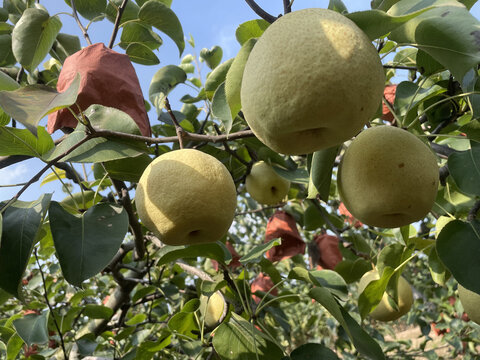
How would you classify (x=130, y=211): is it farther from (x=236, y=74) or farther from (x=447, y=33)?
(x=447, y=33)

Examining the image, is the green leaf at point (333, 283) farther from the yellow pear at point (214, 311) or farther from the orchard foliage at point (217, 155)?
the yellow pear at point (214, 311)

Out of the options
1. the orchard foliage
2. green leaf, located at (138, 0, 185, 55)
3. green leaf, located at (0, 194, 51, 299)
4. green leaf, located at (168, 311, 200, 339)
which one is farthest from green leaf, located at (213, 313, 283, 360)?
green leaf, located at (138, 0, 185, 55)

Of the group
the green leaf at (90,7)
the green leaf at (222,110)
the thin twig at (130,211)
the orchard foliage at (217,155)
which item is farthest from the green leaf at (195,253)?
the green leaf at (90,7)

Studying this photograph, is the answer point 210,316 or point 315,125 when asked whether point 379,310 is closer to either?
point 210,316

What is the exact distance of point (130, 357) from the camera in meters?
1.76

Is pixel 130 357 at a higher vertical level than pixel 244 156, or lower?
lower

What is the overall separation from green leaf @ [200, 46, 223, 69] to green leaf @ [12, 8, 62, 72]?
2.81 ft

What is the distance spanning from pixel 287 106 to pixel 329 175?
481 mm

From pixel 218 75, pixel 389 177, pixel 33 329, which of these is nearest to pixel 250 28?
pixel 218 75

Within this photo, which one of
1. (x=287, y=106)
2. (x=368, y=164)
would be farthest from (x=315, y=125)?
(x=368, y=164)

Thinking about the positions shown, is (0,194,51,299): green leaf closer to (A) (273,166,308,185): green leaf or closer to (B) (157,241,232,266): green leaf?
(B) (157,241,232,266): green leaf

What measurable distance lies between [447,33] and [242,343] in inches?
38.9

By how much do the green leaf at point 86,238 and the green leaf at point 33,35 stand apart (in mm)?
780

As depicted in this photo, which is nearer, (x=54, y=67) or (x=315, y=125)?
(x=315, y=125)
